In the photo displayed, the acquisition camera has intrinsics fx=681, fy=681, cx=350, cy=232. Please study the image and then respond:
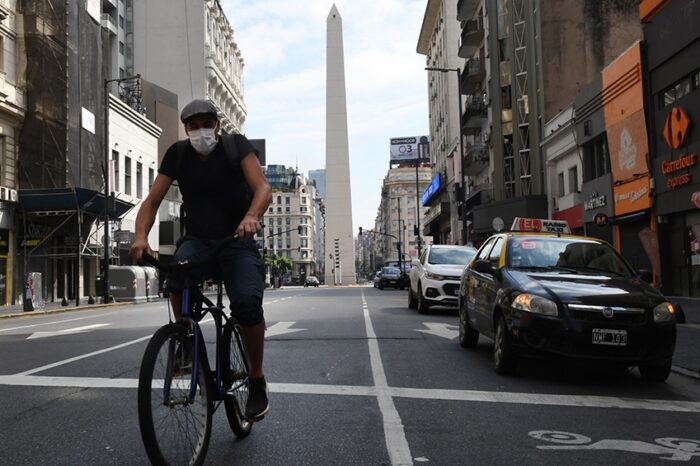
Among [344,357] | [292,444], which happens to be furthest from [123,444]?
[344,357]

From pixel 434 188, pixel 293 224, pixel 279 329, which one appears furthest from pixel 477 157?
pixel 293 224

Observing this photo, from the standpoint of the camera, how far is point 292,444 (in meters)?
4.17

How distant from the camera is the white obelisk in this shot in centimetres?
7781

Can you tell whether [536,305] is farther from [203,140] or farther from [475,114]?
[475,114]

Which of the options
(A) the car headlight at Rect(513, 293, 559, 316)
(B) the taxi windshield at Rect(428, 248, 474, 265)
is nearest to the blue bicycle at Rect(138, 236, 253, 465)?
(A) the car headlight at Rect(513, 293, 559, 316)

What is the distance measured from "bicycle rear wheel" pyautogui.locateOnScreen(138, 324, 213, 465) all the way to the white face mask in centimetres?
110

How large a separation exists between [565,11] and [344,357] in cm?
Result: 3086

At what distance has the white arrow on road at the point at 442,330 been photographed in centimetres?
1088

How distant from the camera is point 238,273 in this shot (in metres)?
3.82

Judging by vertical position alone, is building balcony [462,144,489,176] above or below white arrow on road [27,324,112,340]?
above

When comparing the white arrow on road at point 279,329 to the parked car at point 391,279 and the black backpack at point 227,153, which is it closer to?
the black backpack at point 227,153

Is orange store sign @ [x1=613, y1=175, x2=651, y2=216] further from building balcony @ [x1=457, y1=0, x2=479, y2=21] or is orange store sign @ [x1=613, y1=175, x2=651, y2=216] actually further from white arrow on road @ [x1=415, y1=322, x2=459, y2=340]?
building balcony @ [x1=457, y1=0, x2=479, y2=21]

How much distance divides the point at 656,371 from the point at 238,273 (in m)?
4.73

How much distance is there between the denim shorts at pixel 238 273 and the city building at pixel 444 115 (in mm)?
52306
